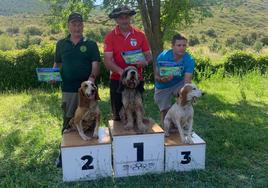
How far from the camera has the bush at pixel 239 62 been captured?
1487 cm

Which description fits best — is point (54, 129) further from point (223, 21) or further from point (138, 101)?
point (223, 21)

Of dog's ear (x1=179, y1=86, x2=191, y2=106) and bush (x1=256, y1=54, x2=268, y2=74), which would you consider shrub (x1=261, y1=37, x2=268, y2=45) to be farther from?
dog's ear (x1=179, y1=86, x2=191, y2=106)

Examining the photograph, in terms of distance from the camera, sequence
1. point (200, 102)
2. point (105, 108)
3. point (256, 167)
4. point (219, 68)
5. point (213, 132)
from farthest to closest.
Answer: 1. point (219, 68)
2. point (200, 102)
3. point (105, 108)
4. point (213, 132)
5. point (256, 167)

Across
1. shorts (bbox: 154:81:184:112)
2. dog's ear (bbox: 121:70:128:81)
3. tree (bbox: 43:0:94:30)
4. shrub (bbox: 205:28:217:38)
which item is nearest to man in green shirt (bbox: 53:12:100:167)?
dog's ear (bbox: 121:70:128:81)

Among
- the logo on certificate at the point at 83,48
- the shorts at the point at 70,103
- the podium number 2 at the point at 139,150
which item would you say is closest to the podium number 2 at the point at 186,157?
the podium number 2 at the point at 139,150

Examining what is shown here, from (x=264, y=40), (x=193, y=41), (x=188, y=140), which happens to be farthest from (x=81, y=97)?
(x=264, y=40)

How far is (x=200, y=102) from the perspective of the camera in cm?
1012

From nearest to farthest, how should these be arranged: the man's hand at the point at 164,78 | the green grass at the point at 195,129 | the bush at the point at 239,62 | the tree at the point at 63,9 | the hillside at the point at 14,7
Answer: the green grass at the point at 195,129 → the man's hand at the point at 164,78 → the tree at the point at 63,9 → the bush at the point at 239,62 → the hillside at the point at 14,7

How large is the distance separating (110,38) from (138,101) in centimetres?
107

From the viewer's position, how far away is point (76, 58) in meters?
5.45

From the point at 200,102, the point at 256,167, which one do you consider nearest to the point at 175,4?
the point at 200,102

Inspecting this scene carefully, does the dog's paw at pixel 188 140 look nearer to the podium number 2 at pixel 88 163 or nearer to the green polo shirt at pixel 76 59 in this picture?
the podium number 2 at pixel 88 163

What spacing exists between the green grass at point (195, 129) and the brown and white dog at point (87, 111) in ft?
2.43

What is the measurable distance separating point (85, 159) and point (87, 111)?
2.20ft
